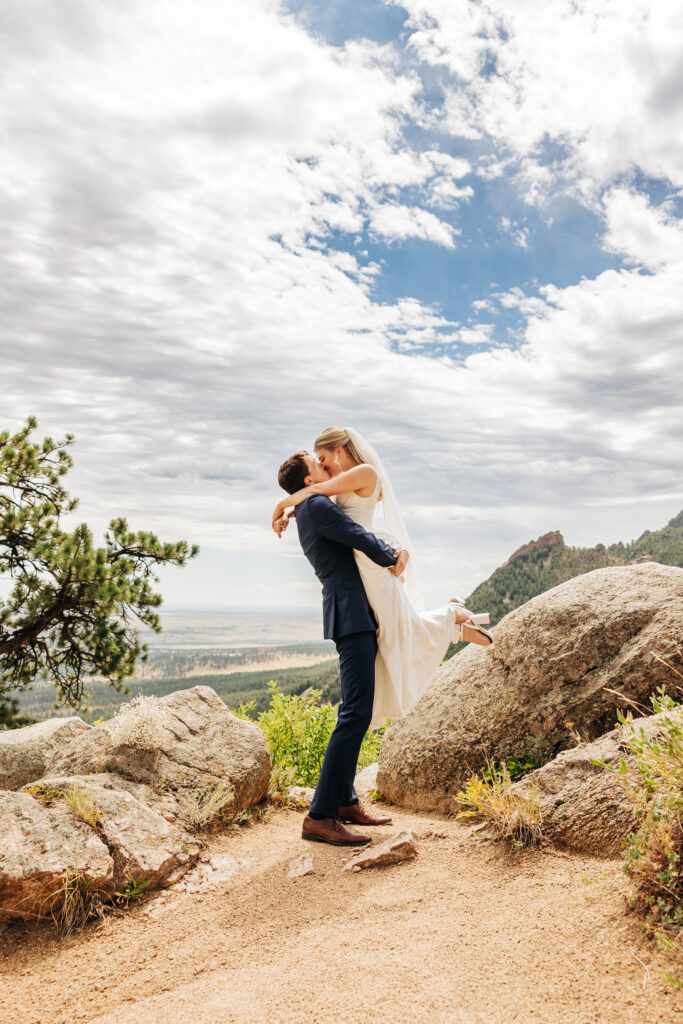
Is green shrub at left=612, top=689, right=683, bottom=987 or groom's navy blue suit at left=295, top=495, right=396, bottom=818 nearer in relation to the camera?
green shrub at left=612, top=689, right=683, bottom=987

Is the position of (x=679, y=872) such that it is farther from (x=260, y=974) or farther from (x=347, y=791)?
(x=347, y=791)

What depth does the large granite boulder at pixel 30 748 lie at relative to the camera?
794 centimetres

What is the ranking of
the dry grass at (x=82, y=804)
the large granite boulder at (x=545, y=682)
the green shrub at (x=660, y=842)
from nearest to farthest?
1. the green shrub at (x=660, y=842)
2. the dry grass at (x=82, y=804)
3. the large granite boulder at (x=545, y=682)

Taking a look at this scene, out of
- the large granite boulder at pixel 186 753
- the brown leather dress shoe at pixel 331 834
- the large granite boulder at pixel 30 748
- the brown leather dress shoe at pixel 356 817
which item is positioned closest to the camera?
the brown leather dress shoe at pixel 331 834

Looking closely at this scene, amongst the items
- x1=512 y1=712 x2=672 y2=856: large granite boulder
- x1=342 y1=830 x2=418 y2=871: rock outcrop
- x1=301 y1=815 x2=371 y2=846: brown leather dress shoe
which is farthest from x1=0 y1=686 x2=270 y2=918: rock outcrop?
x1=512 y1=712 x2=672 y2=856: large granite boulder

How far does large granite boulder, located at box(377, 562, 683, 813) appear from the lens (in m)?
5.90

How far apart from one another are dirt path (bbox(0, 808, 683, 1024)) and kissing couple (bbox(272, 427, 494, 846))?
2.29ft

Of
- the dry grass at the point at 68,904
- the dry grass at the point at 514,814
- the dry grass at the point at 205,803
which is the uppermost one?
the dry grass at the point at 514,814

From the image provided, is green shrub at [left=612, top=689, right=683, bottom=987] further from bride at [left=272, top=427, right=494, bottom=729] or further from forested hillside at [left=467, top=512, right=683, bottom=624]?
forested hillside at [left=467, top=512, right=683, bottom=624]

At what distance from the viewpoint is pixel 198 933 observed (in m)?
4.07

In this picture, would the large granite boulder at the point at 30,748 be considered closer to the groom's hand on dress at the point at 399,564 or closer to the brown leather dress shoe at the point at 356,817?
the brown leather dress shoe at the point at 356,817

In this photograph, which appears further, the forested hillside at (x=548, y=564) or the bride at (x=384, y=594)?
the forested hillside at (x=548, y=564)

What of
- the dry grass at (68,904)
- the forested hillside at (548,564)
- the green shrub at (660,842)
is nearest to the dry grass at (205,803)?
the dry grass at (68,904)

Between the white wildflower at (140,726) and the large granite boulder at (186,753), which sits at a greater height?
the white wildflower at (140,726)
